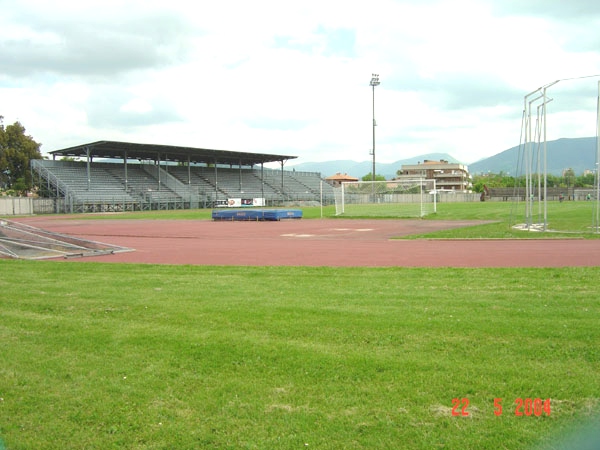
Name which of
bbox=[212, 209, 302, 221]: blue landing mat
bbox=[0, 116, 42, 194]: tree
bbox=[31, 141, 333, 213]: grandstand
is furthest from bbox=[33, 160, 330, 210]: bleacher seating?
bbox=[212, 209, 302, 221]: blue landing mat

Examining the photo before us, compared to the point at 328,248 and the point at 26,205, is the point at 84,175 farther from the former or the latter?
the point at 328,248

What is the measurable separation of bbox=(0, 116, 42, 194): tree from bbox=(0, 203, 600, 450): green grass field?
68.6 m

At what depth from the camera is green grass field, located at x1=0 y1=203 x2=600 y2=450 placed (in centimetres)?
392

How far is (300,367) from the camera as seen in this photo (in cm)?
514

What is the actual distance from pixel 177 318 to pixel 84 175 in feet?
222

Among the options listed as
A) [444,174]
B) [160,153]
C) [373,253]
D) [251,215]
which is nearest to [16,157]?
[160,153]

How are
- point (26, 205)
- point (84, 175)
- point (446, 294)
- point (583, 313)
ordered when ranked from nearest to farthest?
point (583, 313) < point (446, 294) < point (26, 205) < point (84, 175)

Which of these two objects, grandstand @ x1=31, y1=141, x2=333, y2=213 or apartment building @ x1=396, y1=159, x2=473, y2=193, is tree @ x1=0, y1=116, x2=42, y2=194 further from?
apartment building @ x1=396, y1=159, x2=473, y2=193

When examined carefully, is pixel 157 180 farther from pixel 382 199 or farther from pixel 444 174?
pixel 444 174

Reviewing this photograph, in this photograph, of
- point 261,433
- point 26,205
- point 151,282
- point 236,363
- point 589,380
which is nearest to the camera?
point 261,433

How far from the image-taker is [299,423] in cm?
402

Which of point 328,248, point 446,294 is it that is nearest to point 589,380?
point 446,294

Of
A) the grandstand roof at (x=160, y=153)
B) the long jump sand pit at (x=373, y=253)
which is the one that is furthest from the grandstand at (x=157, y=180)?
the long jump sand pit at (x=373, y=253)

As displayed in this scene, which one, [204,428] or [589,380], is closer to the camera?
[204,428]
